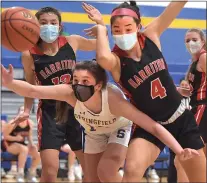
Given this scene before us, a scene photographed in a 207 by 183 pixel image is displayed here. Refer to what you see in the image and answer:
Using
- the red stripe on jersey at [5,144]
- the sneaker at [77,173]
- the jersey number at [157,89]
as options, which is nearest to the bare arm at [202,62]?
the jersey number at [157,89]

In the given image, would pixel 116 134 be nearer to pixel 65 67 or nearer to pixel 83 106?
pixel 83 106

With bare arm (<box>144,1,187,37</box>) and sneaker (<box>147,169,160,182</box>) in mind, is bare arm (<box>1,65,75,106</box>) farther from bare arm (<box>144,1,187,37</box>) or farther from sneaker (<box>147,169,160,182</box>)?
sneaker (<box>147,169,160,182</box>)

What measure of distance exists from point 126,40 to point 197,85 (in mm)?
1451

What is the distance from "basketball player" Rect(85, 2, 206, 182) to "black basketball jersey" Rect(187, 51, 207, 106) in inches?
40.4

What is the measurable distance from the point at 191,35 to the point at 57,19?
1460 mm

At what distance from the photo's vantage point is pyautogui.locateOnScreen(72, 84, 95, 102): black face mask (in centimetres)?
411

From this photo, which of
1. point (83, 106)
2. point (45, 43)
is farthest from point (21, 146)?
point (83, 106)

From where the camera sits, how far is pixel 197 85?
17.2 feet

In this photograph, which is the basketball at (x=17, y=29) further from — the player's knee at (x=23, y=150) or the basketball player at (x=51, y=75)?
the player's knee at (x=23, y=150)

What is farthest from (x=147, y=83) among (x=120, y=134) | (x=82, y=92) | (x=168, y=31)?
(x=168, y=31)

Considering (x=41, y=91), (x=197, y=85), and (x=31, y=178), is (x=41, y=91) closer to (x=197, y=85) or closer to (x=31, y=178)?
(x=197, y=85)

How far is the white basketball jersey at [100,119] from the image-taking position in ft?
14.0

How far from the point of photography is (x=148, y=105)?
4090 millimetres

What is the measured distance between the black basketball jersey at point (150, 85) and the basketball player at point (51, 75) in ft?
3.48
